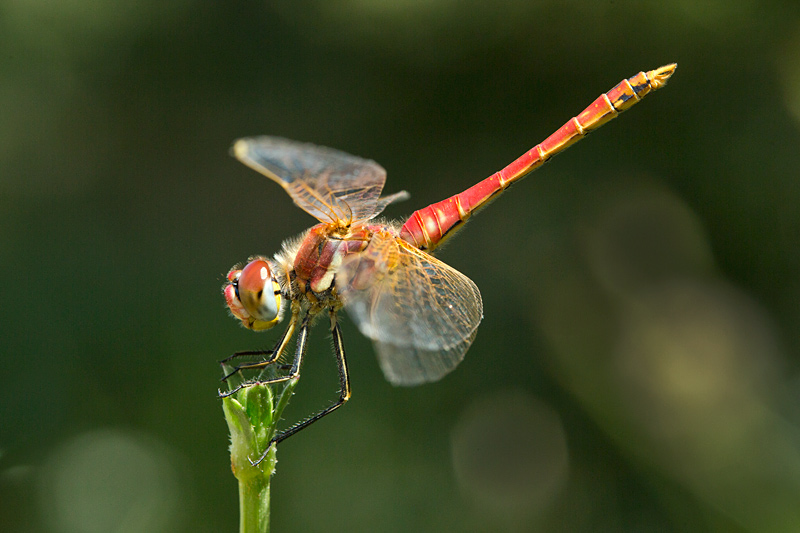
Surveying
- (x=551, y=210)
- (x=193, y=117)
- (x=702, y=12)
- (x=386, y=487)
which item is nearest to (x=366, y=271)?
(x=386, y=487)

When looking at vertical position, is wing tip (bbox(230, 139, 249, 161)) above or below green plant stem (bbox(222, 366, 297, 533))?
above

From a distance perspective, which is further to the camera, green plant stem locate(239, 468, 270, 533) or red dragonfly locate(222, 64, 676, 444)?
red dragonfly locate(222, 64, 676, 444)

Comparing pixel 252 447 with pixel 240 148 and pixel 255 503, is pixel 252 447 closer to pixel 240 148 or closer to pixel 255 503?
pixel 255 503

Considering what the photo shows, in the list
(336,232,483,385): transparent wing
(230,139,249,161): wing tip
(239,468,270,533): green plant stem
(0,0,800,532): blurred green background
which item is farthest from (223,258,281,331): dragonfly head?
(0,0,800,532): blurred green background

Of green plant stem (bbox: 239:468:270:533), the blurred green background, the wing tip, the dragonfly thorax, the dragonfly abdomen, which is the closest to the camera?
green plant stem (bbox: 239:468:270:533)

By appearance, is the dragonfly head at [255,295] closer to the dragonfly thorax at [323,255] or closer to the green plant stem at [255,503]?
the dragonfly thorax at [323,255]

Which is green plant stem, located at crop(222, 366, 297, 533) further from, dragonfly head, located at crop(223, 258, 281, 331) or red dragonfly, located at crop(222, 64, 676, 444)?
dragonfly head, located at crop(223, 258, 281, 331)
